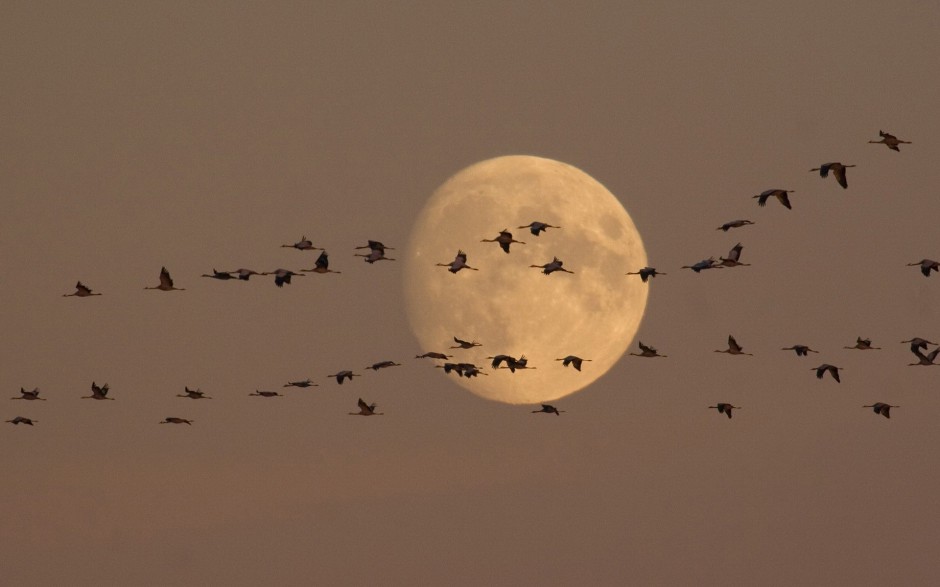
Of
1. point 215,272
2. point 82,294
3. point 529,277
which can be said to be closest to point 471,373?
point 215,272

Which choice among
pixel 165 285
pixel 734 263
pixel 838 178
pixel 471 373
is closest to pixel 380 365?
pixel 471 373

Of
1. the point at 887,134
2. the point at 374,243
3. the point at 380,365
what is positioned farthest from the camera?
the point at 380,365

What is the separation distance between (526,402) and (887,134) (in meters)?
64.4

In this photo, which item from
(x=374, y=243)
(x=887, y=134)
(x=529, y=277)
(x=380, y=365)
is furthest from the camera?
(x=529, y=277)

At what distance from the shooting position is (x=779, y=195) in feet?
362

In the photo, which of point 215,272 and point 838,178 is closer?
point 838,178

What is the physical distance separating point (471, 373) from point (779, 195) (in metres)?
24.5

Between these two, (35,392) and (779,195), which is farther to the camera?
(35,392)

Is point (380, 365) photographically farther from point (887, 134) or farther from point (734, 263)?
point (887, 134)

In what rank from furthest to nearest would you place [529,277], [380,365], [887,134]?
1. [529,277]
2. [380,365]
3. [887,134]

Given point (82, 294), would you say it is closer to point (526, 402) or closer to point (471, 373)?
point (471, 373)

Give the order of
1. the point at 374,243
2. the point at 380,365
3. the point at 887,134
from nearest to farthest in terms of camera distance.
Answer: the point at 887,134 < the point at 374,243 < the point at 380,365

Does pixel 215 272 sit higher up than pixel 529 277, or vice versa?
pixel 529 277

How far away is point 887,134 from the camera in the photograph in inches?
4289
